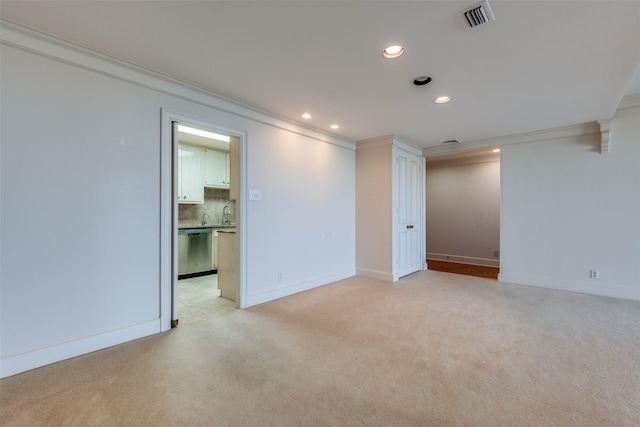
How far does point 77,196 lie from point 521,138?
594cm

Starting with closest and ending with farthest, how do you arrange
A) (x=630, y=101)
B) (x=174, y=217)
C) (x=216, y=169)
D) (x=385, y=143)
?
(x=174, y=217) → (x=630, y=101) → (x=385, y=143) → (x=216, y=169)

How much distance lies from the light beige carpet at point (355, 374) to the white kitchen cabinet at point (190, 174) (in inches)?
114

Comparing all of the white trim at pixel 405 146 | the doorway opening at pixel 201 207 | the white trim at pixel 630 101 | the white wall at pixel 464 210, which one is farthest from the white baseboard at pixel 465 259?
the doorway opening at pixel 201 207

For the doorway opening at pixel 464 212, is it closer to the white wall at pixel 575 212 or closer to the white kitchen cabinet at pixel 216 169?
the white wall at pixel 575 212

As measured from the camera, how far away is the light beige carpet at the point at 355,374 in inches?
64.9

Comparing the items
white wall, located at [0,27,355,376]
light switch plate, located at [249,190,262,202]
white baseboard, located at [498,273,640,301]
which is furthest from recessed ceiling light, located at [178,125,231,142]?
white baseboard, located at [498,273,640,301]

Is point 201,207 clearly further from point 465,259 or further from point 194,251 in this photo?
point 465,259

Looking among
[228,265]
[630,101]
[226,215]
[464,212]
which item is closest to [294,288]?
[228,265]

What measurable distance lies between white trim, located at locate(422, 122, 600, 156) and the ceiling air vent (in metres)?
3.50

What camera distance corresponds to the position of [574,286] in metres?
4.23

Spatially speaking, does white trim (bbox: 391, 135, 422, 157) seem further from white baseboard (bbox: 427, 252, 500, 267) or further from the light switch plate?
white baseboard (bbox: 427, 252, 500, 267)

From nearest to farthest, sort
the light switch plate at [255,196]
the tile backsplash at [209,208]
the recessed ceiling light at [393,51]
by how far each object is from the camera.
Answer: the recessed ceiling light at [393,51] < the light switch plate at [255,196] < the tile backsplash at [209,208]

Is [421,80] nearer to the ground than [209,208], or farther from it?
farther from it

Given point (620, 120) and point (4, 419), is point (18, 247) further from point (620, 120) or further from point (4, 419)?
point (620, 120)
